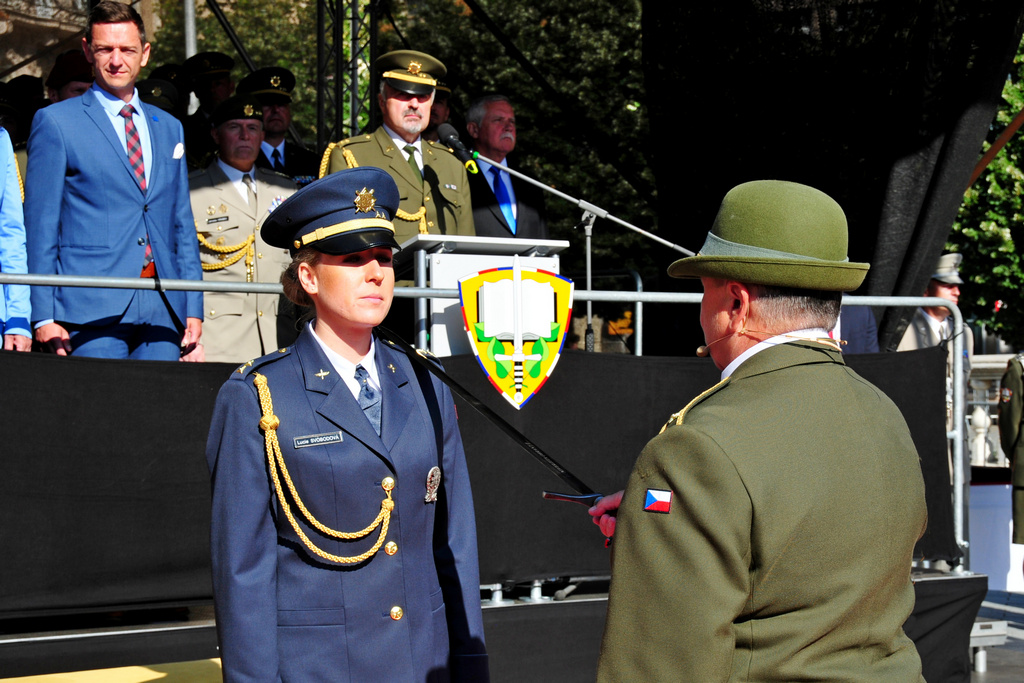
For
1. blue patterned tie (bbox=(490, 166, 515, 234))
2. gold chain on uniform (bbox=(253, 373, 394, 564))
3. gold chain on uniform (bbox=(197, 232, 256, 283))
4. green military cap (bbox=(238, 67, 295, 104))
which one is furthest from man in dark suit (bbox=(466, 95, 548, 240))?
gold chain on uniform (bbox=(253, 373, 394, 564))

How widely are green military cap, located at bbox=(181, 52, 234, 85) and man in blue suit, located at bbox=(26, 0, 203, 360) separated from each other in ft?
16.1

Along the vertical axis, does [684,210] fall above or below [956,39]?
below

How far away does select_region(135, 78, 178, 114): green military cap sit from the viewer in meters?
8.78

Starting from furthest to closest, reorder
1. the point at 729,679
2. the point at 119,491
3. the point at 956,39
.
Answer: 1. the point at 956,39
2. the point at 119,491
3. the point at 729,679

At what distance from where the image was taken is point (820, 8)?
6996 millimetres

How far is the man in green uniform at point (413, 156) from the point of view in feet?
19.2

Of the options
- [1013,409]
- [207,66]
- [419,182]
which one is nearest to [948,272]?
[1013,409]

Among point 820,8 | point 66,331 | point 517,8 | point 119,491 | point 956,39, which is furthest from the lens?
point 517,8

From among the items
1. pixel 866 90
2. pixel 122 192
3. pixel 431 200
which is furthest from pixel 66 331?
pixel 866 90

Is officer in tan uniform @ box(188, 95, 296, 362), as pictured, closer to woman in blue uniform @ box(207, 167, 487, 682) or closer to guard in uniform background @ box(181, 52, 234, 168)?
guard in uniform background @ box(181, 52, 234, 168)

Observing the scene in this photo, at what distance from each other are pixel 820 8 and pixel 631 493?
585 centimetres

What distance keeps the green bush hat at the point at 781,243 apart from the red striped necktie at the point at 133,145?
3.57 meters

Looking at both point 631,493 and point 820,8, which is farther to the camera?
point 820,8

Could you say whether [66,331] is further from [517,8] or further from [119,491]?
[517,8]
